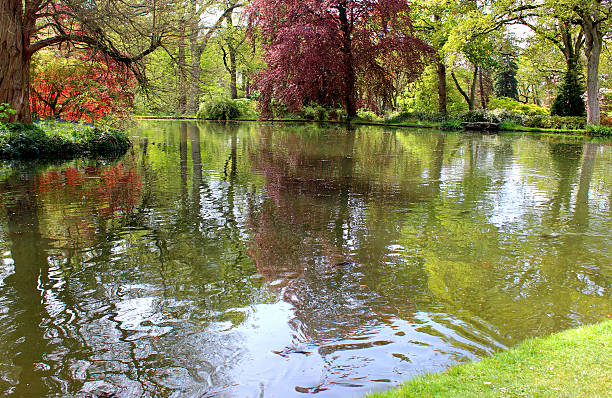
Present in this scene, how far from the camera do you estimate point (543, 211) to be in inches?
281

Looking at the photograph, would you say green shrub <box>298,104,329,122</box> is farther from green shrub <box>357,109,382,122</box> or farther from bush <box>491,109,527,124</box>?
Result: bush <box>491,109,527,124</box>

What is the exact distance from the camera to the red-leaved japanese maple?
24.2 metres

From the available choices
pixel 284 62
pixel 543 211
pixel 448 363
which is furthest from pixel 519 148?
pixel 448 363

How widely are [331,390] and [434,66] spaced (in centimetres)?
3275

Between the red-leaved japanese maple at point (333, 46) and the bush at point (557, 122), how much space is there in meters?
7.15

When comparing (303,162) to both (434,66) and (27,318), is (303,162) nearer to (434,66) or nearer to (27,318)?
(27,318)

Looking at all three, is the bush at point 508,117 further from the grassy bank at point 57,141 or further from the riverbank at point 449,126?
the grassy bank at point 57,141

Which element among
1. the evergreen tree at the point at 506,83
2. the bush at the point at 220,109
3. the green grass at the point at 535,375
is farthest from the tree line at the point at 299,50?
the evergreen tree at the point at 506,83

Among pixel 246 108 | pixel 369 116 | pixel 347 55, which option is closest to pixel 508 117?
pixel 369 116

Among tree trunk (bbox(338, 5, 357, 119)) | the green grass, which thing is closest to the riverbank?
tree trunk (bbox(338, 5, 357, 119))

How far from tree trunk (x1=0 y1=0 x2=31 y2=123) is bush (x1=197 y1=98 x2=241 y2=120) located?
22805 mm

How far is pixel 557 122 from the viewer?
81.9 ft

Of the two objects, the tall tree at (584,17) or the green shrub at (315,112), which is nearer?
the tall tree at (584,17)

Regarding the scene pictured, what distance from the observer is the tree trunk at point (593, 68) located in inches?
890
